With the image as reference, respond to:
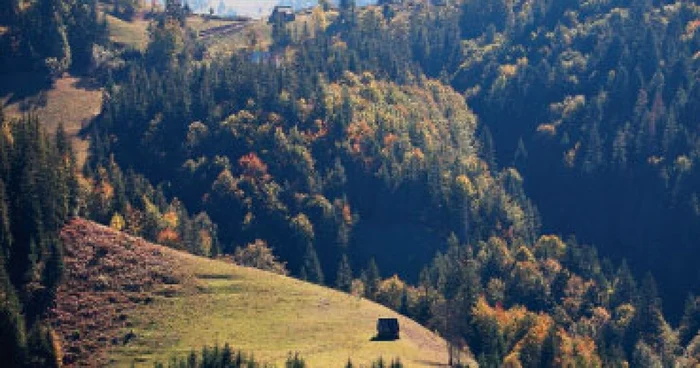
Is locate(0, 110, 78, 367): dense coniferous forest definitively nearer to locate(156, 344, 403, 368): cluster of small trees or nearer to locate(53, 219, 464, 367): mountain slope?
locate(53, 219, 464, 367): mountain slope

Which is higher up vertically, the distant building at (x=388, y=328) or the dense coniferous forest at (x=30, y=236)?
the dense coniferous forest at (x=30, y=236)

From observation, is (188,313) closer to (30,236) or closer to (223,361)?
(223,361)

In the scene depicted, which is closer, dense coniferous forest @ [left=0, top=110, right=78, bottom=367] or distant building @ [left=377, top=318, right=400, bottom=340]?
dense coniferous forest @ [left=0, top=110, right=78, bottom=367]

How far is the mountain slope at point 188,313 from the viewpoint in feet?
509

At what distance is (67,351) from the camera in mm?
153000

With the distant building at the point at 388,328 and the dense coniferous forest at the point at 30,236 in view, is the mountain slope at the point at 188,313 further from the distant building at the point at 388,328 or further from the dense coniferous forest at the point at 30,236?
the dense coniferous forest at the point at 30,236

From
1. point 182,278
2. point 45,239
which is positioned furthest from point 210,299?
point 45,239

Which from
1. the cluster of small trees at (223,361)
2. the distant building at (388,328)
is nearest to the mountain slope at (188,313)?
the distant building at (388,328)

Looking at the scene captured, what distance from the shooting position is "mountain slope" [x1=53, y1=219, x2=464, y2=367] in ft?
509

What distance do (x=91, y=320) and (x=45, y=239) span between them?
2065cm

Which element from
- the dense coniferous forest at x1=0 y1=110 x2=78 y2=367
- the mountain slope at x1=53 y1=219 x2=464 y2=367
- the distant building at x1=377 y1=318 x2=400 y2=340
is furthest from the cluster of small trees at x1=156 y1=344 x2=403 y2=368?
the dense coniferous forest at x1=0 y1=110 x2=78 y2=367

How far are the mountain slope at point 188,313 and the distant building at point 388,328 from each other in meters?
1.72

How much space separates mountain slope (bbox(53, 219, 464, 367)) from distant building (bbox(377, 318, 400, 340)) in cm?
172

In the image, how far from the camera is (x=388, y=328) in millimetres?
168875
